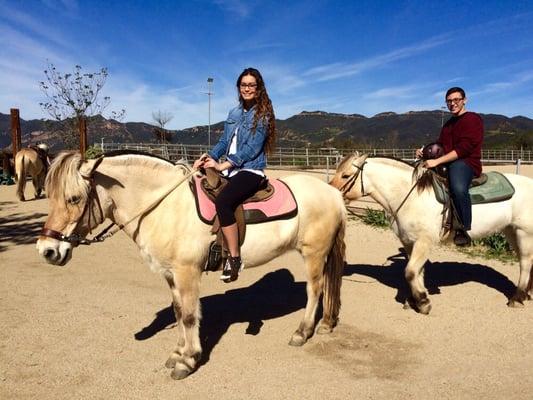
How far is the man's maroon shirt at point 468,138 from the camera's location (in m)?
4.46

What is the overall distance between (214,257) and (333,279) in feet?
4.98

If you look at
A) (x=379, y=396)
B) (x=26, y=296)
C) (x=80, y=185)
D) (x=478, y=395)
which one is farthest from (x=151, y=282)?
(x=478, y=395)

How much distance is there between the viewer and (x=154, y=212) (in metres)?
3.16

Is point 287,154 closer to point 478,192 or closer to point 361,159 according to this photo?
point 361,159

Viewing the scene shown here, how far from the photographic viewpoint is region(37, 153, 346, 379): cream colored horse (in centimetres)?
281

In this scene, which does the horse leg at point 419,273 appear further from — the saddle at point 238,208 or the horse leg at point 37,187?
the horse leg at point 37,187

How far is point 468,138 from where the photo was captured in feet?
14.7

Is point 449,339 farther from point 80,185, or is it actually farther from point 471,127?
point 80,185

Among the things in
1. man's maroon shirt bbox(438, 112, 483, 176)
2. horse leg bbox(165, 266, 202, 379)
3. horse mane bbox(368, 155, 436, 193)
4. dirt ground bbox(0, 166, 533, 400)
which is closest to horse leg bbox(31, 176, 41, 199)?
dirt ground bbox(0, 166, 533, 400)

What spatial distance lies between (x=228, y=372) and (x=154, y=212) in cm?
150

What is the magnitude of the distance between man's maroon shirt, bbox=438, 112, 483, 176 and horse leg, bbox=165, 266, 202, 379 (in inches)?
132

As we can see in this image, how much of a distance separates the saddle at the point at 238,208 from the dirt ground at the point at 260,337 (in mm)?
1054

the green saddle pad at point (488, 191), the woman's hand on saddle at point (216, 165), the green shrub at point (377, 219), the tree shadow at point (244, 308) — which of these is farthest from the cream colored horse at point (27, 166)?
the green saddle pad at point (488, 191)

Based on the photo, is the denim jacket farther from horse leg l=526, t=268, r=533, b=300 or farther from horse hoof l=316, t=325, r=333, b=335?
horse leg l=526, t=268, r=533, b=300
